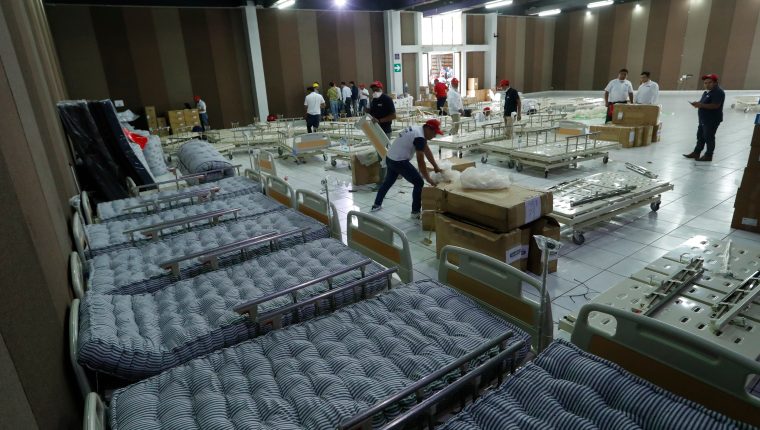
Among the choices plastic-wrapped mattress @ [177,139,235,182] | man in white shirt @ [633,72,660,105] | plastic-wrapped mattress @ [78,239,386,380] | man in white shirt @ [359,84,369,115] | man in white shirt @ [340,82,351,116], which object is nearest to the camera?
plastic-wrapped mattress @ [78,239,386,380]

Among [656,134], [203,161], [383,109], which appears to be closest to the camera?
[203,161]

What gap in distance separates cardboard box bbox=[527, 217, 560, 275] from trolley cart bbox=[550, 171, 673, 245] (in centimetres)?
55

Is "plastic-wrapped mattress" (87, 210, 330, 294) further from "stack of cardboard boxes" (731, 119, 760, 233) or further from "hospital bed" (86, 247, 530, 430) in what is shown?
"stack of cardboard boxes" (731, 119, 760, 233)

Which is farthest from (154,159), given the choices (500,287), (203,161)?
(500,287)

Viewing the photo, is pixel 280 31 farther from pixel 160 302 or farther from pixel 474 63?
pixel 160 302

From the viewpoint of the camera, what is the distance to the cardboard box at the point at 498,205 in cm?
406

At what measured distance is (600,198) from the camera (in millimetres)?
5352

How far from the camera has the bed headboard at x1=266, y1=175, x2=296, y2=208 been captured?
4789 mm

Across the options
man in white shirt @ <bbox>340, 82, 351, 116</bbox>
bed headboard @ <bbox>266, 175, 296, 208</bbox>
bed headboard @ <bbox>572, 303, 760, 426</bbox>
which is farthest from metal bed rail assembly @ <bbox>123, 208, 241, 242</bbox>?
man in white shirt @ <bbox>340, 82, 351, 116</bbox>

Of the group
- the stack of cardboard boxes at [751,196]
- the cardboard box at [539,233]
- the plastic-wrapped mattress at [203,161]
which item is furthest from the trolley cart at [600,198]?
the plastic-wrapped mattress at [203,161]

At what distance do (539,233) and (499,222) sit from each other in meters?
0.53

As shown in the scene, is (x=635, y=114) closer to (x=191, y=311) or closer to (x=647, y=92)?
(x=647, y=92)

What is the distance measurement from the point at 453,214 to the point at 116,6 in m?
15.6

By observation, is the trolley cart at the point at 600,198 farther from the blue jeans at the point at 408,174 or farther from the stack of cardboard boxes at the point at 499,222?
the blue jeans at the point at 408,174
